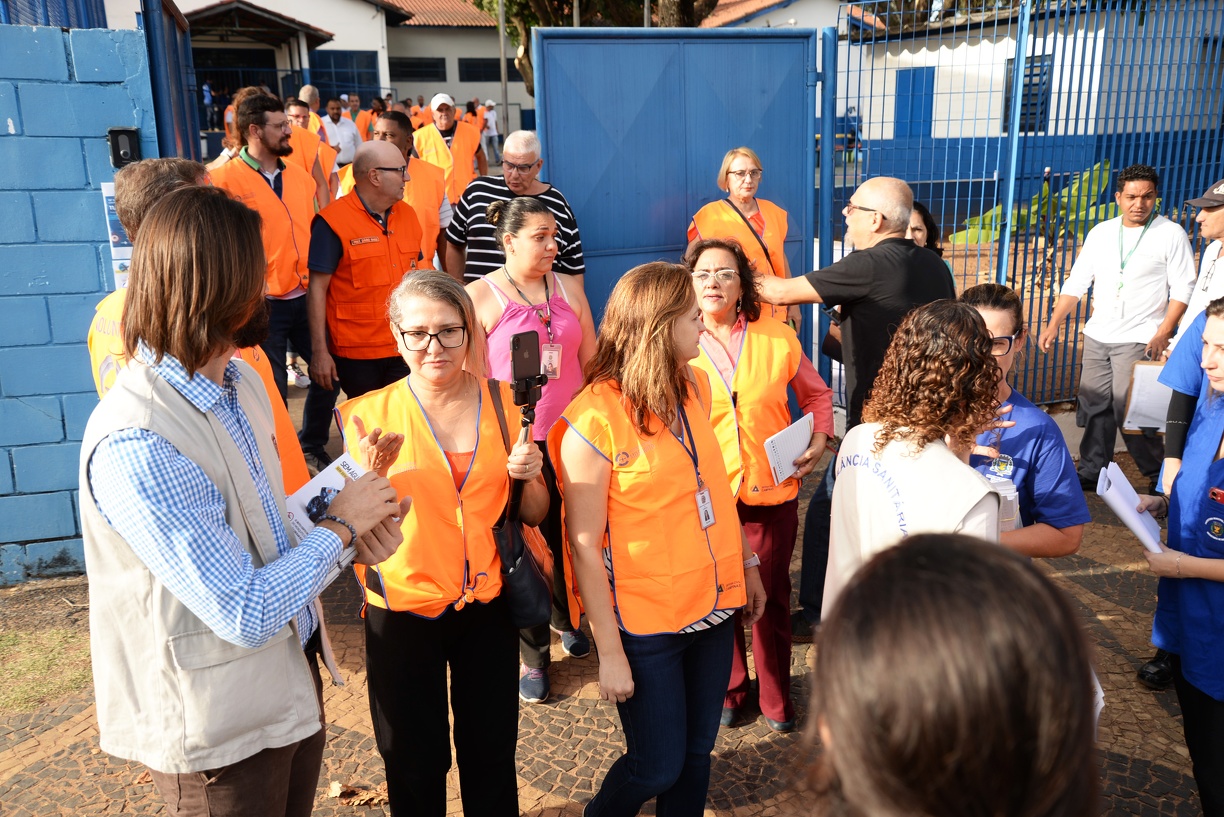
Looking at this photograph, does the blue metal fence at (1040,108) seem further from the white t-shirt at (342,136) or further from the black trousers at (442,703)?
the white t-shirt at (342,136)

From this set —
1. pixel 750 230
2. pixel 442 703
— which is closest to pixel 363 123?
pixel 750 230

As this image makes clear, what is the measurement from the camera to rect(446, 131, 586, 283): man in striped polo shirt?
5.03 metres

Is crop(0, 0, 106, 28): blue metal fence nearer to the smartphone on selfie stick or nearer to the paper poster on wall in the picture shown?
the paper poster on wall

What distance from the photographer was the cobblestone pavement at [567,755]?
127 inches

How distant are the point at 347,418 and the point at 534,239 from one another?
163cm

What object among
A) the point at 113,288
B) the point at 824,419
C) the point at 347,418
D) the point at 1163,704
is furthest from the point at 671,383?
the point at 113,288

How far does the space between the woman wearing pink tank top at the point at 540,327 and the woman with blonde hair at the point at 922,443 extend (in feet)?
5.53

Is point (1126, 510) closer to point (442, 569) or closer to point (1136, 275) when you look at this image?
point (442, 569)

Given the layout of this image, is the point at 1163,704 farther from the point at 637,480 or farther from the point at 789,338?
the point at 637,480

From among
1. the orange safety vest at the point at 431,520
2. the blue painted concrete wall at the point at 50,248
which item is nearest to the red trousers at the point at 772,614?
the orange safety vest at the point at 431,520

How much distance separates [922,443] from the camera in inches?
91.0

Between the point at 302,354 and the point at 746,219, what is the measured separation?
3.04 m

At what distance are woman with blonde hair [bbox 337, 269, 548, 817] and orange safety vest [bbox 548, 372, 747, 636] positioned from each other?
228 millimetres

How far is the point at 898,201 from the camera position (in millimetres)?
3914
